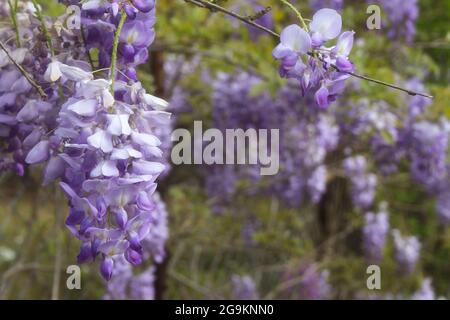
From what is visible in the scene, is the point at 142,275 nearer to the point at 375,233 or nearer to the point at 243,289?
the point at 243,289

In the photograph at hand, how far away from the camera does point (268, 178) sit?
3.18m

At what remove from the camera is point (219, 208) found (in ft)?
10.7

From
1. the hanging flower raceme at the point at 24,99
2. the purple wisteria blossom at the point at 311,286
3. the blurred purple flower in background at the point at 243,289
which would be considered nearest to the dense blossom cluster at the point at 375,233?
the purple wisteria blossom at the point at 311,286

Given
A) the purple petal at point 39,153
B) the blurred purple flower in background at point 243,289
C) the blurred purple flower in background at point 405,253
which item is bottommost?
the blurred purple flower in background at point 243,289

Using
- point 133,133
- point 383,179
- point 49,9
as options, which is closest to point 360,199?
point 383,179

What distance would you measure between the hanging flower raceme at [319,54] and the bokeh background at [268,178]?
3.47 feet

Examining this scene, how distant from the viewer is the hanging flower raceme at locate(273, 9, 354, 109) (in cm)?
95

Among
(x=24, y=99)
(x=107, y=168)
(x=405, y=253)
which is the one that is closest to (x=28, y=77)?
(x=24, y=99)

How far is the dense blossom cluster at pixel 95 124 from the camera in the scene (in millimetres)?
858

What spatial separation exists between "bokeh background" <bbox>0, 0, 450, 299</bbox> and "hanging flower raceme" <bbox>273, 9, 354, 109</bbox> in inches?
41.7

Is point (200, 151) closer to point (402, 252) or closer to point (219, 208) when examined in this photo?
point (219, 208)

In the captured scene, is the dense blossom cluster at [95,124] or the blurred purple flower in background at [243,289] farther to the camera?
the blurred purple flower in background at [243,289]

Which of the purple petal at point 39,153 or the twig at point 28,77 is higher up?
the twig at point 28,77

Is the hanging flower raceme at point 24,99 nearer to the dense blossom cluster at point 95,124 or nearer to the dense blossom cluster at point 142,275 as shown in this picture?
the dense blossom cluster at point 95,124
